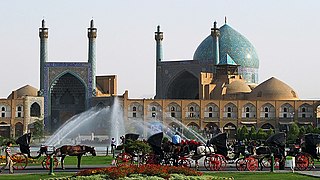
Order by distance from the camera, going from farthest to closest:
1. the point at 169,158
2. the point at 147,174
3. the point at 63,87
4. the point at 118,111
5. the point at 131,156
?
1. the point at 63,87
2. the point at 118,111
3. the point at 131,156
4. the point at 169,158
5. the point at 147,174

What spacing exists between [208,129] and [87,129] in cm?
1023

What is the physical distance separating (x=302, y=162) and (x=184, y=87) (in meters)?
57.1

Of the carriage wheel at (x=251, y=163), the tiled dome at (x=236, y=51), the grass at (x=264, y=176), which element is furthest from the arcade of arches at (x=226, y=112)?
the grass at (x=264, y=176)

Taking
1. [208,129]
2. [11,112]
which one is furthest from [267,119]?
[11,112]

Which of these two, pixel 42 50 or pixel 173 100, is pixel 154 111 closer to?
pixel 173 100

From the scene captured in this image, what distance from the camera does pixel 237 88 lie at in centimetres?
7506

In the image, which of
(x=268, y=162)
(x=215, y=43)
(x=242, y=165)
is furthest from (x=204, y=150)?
(x=215, y=43)

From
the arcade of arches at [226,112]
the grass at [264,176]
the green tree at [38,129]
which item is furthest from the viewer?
the arcade of arches at [226,112]

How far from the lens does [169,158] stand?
23.9 meters

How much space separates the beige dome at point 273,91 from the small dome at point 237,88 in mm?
982

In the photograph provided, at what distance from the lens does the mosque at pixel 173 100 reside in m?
70.4

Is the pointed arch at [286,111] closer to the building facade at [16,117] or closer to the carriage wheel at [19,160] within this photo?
the building facade at [16,117]

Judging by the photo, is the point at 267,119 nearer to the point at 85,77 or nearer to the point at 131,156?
the point at 85,77

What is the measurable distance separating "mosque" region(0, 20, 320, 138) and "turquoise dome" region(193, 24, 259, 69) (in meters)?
4.39
